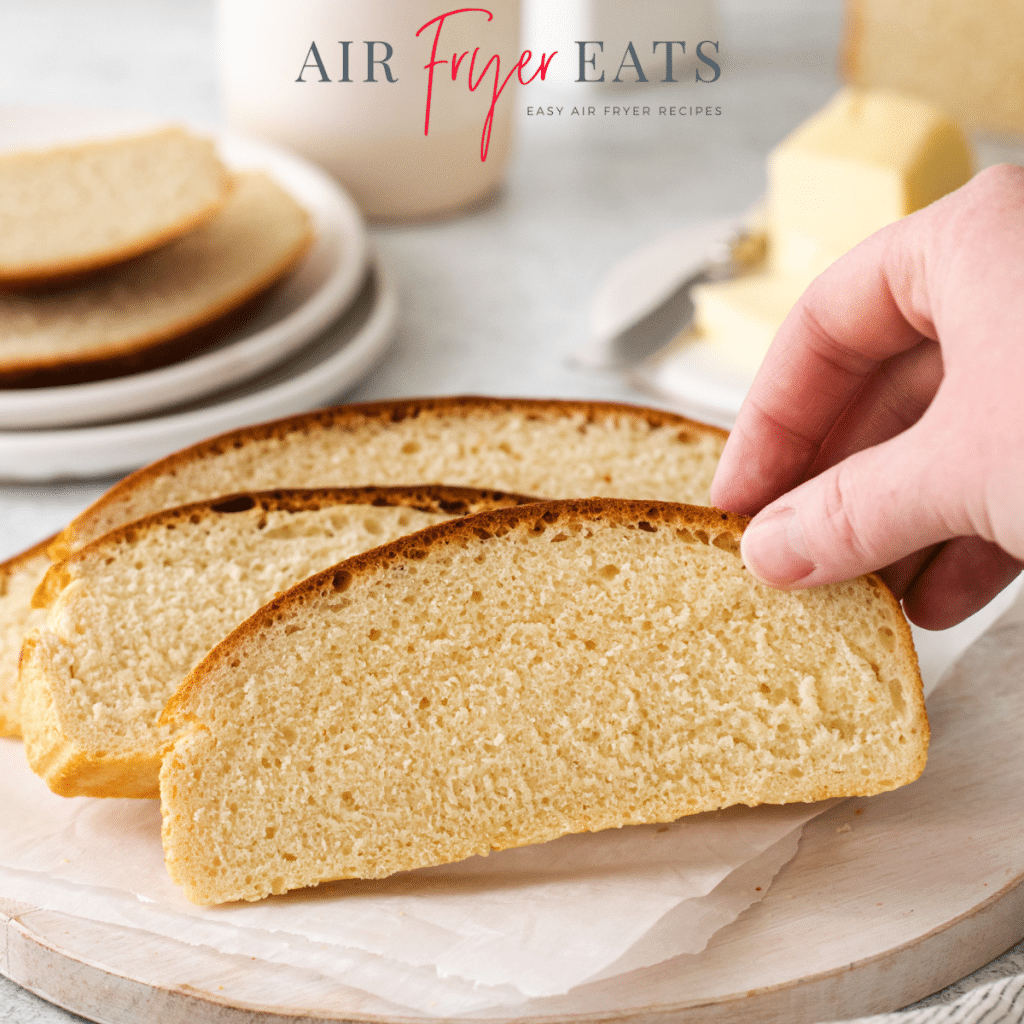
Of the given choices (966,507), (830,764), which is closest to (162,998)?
(830,764)

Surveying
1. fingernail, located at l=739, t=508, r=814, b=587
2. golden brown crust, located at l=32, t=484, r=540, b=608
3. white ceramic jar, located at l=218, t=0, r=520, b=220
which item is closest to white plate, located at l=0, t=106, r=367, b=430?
white ceramic jar, located at l=218, t=0, r=520, b=220

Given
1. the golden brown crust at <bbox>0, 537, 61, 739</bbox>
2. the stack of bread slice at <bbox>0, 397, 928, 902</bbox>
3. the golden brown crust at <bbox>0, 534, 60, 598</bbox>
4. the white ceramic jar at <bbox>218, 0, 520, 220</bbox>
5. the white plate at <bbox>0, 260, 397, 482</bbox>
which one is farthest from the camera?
the white ceramic jar at <bbox>218, 0, 520, 220</bbox>

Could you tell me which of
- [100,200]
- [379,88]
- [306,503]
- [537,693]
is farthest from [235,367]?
[537,693]

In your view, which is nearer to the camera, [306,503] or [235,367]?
[306,503]

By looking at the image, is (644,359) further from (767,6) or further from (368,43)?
(767,6)

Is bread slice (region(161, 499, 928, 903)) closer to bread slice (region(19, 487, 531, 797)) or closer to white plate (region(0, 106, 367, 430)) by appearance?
bread slice (region(19, 487, 531, 797))

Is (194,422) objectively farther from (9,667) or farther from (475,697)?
(475,697)
